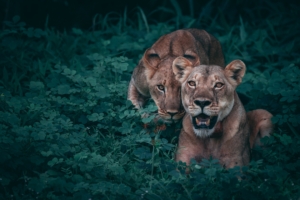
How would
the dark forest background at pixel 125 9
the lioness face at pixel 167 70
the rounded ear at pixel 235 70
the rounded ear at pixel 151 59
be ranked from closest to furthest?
the rounded ear at pixel 235 70 → the lioness face at pixel 167 70 → the rounded ear at pixel 151 59 → the dark forest background at pixel 125 9

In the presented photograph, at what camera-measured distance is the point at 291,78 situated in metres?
5.31

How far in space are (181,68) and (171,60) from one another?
0.51 metres

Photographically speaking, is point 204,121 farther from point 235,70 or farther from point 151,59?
point 151,59

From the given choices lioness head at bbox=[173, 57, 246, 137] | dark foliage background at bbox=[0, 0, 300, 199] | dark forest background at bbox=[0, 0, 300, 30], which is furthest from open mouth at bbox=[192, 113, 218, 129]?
dark forest background at bbox=[0, 0, 300, 30]

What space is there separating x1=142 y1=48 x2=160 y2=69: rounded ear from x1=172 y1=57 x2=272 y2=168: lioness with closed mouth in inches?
22.2

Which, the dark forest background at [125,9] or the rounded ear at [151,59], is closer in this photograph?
the rounded ear at [151,59]

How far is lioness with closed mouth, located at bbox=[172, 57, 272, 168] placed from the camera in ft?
14.4

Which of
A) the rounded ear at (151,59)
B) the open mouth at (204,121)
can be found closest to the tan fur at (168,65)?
the rounded ear at (151,59)

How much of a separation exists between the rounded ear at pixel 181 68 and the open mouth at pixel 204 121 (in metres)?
0.45

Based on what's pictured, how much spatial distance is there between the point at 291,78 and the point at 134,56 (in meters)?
2.29

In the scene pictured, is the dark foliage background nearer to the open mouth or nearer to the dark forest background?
the dark forest background

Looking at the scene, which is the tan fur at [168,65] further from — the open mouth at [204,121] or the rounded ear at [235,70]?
the open mouth at [204,121]

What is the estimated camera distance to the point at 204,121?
4422 mm

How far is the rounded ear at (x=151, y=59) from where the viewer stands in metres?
5.32
